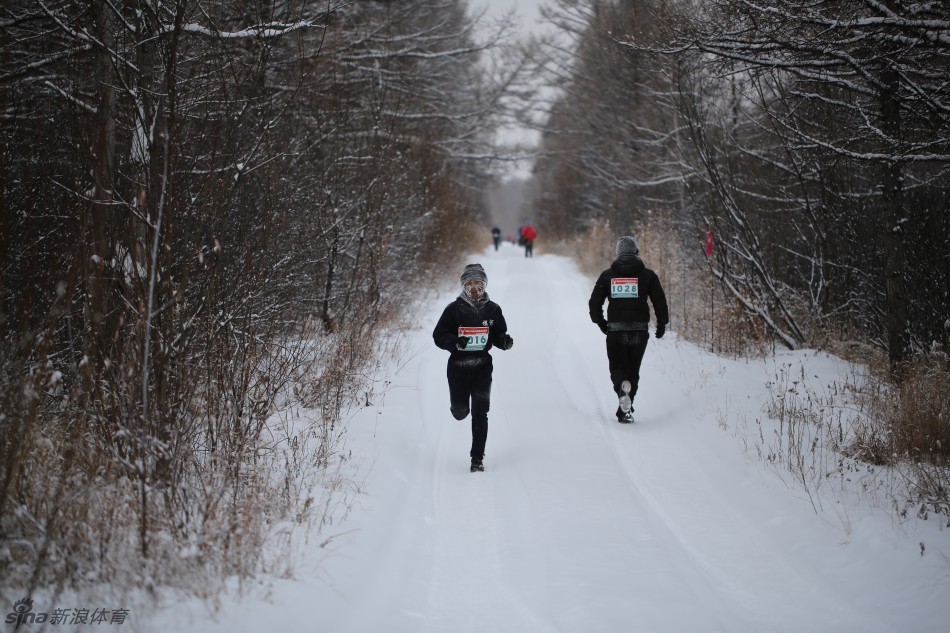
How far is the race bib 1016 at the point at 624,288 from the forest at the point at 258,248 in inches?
76.6

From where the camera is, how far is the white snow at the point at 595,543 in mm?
3643

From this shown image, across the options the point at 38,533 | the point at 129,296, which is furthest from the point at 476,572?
the point at 129,296

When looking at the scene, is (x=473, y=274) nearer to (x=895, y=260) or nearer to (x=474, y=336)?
(x=474, y=336)

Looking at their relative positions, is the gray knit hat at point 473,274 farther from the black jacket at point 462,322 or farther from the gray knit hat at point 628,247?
the gray knit hat at point 628,247

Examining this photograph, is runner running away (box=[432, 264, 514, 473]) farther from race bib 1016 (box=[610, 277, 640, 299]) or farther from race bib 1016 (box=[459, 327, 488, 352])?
race bib 1016 (box=[610, 277, 640, 299])

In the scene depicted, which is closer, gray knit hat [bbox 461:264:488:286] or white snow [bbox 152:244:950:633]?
white snow [bbox 152:244:950:633]

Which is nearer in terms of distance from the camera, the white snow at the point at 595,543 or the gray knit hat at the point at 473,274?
the white snow at the point at 595,543

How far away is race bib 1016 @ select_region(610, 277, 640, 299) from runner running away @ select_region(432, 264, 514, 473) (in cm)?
205

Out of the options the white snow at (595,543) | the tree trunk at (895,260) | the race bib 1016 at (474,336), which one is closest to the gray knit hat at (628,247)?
the white snow at (595,543)

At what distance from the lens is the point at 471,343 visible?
6273 millimetres

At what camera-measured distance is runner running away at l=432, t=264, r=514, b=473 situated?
20.6ft

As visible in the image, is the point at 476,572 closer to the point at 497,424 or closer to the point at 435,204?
the point at 497,424

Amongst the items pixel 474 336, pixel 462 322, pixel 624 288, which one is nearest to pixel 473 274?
pixel 462 322

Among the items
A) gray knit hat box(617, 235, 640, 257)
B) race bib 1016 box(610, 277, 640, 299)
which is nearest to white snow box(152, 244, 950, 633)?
race bib 1016 box(610, 277, 640, 299)
